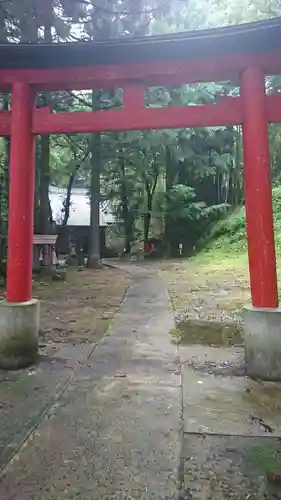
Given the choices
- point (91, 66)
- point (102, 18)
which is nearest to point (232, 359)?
point (91, 66)

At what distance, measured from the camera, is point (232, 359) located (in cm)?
530

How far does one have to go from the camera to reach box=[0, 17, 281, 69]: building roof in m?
4.45

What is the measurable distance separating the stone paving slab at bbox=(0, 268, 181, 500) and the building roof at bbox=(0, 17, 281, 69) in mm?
3540

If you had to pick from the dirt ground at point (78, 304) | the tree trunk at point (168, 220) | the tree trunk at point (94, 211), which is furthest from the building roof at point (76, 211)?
the dirt ground at point (78, 304)

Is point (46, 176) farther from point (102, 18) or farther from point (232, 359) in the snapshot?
point (232, 359)

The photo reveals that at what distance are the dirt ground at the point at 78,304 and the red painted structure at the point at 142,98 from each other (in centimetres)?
181

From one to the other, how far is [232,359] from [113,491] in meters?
3.15

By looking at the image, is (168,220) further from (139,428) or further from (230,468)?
(230,468)

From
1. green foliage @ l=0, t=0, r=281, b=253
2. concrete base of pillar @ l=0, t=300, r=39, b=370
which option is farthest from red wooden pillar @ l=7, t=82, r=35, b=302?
green foliage @ l=0, t=0, r=281, b=253

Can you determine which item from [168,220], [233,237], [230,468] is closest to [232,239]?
[233,237]

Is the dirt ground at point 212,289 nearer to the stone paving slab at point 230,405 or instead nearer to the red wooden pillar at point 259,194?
the red wooden pillar at point 259,194

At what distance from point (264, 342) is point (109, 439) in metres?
2.11

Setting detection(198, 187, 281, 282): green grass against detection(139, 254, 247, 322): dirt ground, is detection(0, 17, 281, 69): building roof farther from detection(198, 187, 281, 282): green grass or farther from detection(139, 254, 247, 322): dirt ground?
detection(198, 187, 281, 282): green grass

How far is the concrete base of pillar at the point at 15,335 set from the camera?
4.93m
